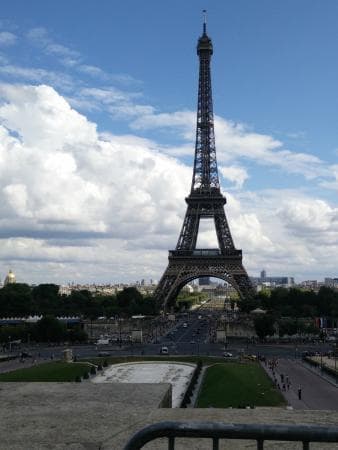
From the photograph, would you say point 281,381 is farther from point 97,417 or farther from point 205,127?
point 205,127

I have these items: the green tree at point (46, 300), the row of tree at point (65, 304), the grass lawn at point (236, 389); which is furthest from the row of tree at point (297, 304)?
the grass lawn at point (236, 389)

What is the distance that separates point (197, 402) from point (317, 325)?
216 feet

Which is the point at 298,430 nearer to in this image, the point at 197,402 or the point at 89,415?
the point at 89,415

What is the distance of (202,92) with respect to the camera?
127 metres

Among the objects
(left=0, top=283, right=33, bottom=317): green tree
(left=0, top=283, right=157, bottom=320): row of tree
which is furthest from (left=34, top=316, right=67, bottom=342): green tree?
(left=0, top=283, right=33, bottom=317): green tree

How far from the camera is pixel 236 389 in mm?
44406

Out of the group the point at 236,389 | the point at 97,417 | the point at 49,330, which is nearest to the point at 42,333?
the point at 49,330

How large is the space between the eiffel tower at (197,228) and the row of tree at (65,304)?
31.8 feet

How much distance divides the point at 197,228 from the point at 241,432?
408 feet

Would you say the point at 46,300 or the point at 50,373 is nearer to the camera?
the point at 50,373

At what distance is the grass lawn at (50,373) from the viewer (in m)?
49.2

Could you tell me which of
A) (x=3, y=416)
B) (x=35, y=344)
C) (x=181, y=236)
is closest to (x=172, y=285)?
(x=181, y=236)

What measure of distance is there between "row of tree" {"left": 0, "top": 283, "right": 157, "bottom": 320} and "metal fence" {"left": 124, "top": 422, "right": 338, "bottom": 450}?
116471 millimetres

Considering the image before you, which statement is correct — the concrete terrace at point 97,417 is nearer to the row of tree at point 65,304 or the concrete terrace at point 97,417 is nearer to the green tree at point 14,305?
the row of tree at point 65,304
